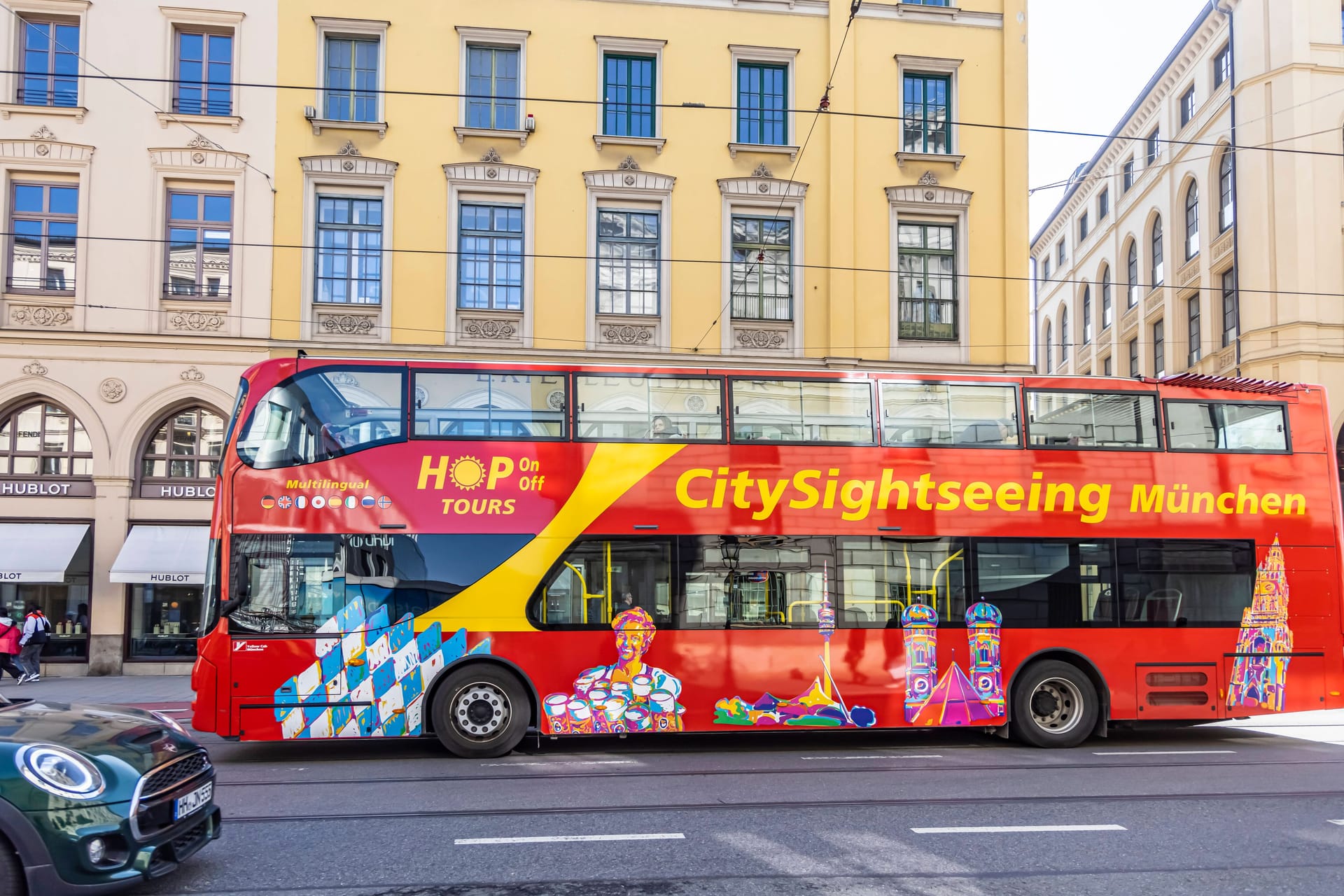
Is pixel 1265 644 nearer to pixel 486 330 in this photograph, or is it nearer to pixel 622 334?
pixel 622 334

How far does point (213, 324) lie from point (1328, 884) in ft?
63.0

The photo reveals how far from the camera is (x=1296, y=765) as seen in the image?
10336 mm

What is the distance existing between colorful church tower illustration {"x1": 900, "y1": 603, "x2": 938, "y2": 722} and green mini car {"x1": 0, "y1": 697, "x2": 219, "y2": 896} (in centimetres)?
734

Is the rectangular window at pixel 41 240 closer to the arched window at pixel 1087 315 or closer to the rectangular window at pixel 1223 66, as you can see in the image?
the rectangular window at pixel 1223 66

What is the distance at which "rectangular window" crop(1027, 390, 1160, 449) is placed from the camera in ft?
37.6

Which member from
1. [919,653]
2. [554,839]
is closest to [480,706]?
[554,839]

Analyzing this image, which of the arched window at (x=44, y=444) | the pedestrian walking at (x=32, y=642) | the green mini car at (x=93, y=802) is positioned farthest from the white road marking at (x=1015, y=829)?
the arched window at (x=44, y=444)

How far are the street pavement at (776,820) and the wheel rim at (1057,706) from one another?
388mm

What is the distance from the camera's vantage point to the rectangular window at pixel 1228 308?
97.5 ft

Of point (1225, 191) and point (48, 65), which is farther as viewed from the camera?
point (1225, 191)

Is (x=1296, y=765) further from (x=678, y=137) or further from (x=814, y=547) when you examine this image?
(x=678, y=137)

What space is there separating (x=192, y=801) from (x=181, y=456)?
15833mm

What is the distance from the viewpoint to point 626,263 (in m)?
20.8

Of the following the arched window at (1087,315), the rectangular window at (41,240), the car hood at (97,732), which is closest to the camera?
the car hood at (97,732)
